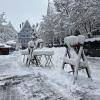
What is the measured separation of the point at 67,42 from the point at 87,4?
1452 cm

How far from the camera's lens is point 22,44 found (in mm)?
79312

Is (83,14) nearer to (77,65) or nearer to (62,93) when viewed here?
(77,65)

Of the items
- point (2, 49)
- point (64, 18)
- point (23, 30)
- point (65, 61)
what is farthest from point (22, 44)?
point (65, 61)

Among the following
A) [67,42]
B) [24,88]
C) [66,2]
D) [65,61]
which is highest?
[66,2]

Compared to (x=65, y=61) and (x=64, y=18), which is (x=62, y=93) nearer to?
(x=65, y=61)

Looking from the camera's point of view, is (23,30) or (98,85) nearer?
(98,85)

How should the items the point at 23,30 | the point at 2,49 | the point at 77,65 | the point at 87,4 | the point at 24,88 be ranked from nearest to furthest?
the point at 24,88
the point at 77,65
the point at 87,4
the point at 2,49
the point at 23,30

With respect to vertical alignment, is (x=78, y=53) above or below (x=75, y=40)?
below

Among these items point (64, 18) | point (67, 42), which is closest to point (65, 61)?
point (67, 42)

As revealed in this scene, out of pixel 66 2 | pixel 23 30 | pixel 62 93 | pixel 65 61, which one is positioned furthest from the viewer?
pixel 23 30

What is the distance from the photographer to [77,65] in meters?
5.87

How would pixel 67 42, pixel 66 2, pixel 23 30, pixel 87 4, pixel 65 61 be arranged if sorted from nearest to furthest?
pixel 67 42, pixel 65 61, pixel 87 4, pixel 66 2, pixel 23 30

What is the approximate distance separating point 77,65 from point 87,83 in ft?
2.21

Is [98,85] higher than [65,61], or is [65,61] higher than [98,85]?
[65,61]
